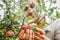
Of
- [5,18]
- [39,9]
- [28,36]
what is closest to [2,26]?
[5,18]

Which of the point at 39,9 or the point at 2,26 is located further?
the point at 39,9

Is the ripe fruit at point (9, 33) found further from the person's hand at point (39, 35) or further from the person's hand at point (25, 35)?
the person's hand at point (39, 35)

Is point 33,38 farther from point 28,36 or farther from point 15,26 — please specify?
point 15,26

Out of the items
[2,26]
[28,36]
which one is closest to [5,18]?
[2,26]

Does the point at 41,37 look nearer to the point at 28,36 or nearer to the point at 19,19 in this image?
the point at 28,36

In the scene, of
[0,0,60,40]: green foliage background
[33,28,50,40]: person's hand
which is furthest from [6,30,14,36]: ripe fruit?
[33,28,50,40]: person's hand

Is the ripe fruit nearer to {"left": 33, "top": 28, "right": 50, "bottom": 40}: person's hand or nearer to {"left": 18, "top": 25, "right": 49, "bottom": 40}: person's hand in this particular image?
{"left": 18, "top": 25, "right": 49, "bottom": 40}: person's hand

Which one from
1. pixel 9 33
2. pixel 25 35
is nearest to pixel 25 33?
pixel 25 35

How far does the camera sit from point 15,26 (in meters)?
1.02

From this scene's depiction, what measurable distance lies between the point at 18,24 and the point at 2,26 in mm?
111

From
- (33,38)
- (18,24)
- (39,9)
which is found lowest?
(33,38)

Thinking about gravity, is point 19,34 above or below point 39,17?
below

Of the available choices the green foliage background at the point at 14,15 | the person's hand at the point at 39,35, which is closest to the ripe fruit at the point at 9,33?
the green foliage background at the point at 14,15

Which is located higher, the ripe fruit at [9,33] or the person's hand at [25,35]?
the ripe fruit at [9,33]
